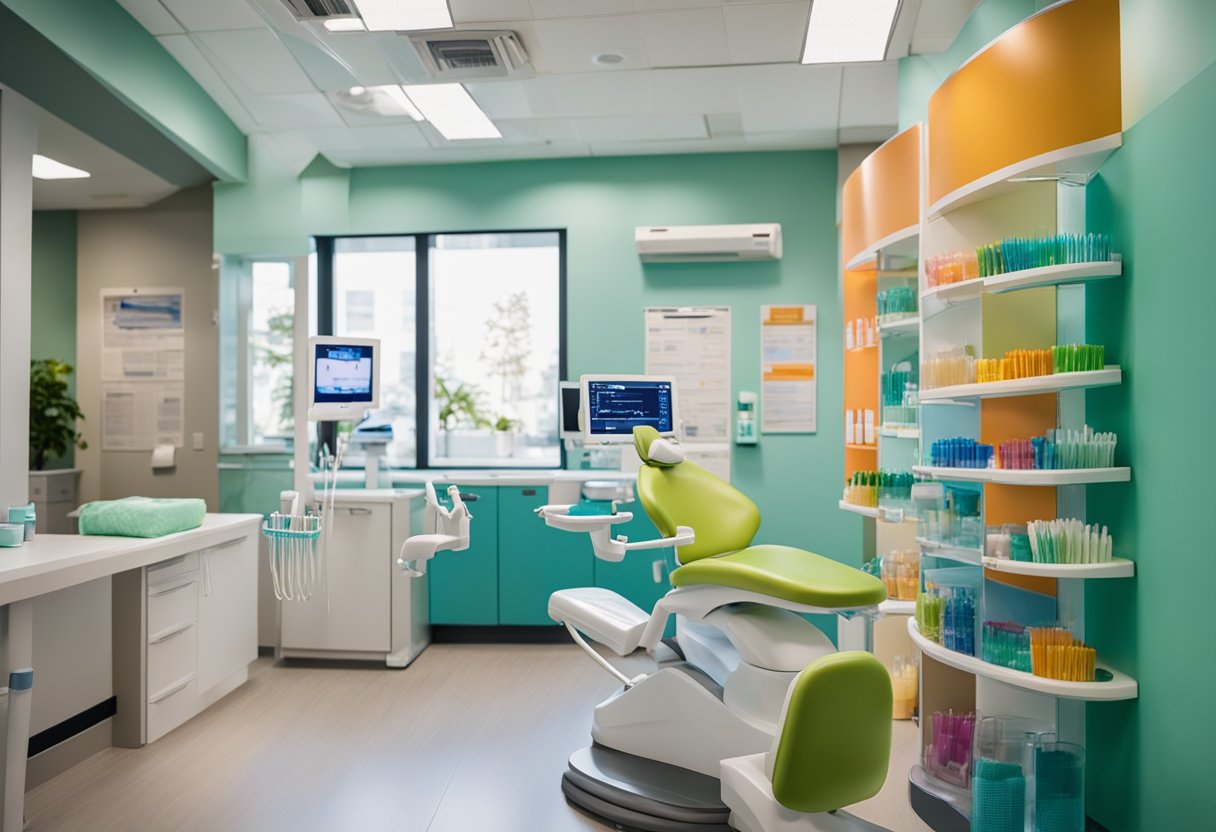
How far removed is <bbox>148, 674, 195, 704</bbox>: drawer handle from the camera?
3.60 m

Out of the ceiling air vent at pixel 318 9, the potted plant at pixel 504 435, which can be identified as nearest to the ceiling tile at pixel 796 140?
the potted plant at pixel 504 435

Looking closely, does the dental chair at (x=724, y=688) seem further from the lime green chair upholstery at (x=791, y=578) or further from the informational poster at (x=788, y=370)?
the informational poster at (x=788, y=370)

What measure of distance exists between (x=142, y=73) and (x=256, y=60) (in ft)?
1.66

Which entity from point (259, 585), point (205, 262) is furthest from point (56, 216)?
point (259, 585)

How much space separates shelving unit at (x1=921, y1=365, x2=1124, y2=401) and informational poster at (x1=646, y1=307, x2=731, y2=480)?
8.77 feet

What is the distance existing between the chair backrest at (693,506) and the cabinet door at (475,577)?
80.7 inches

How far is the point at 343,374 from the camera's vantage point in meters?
4.47

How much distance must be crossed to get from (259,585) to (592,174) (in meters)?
3.23

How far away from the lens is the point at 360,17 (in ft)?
11.9

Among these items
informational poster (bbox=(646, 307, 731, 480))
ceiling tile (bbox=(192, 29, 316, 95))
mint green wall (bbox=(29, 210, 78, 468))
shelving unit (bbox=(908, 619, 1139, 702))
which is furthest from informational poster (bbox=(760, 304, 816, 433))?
mint green wall (bbox=(29, 210, 78, 468))

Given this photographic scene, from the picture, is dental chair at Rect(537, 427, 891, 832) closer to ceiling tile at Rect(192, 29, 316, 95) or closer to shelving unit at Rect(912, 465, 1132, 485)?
shelving unit at Rect(912, 465, 1132, 485)

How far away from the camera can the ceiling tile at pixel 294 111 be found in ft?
15.3

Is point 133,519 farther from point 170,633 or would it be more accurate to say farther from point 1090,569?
point 1090,569

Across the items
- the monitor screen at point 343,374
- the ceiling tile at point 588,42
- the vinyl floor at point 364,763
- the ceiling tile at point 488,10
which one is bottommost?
the vinyl floor at point 364,763
